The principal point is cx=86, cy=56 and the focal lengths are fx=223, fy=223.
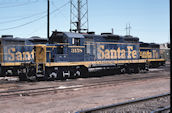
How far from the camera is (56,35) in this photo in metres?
17.8

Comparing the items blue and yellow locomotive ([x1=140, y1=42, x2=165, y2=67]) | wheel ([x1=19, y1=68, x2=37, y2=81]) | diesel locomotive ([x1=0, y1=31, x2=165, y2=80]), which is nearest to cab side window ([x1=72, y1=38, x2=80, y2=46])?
diesel locomotive ([x1=0, y1=31, x2=165, y2=80])

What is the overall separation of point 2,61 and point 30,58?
2.52 m

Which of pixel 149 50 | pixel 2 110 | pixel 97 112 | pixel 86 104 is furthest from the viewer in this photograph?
pixel 149 50

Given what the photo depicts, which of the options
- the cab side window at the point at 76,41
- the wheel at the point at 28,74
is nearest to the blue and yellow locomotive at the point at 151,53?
the cab side window at the point at 76,41

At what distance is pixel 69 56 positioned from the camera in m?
17.8

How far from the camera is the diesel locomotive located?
17.2 metres

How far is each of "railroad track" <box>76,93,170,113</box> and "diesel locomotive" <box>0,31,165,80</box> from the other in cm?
959

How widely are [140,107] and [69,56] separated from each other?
1048 cm

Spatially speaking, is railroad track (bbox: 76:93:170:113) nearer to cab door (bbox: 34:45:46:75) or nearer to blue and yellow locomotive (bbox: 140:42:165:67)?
cab door (bbox: 34:45:46:75)

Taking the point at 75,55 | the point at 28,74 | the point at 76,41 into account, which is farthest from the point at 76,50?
the point at 28,74

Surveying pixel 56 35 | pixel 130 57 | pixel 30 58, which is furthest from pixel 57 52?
pixel 130 57

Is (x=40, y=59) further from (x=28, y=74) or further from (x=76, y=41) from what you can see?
(x=76, y=41)

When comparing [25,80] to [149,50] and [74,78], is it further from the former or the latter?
[149,50]

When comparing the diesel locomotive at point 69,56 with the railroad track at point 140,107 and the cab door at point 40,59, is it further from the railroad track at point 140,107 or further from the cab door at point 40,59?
the railroad track at point 140,107
